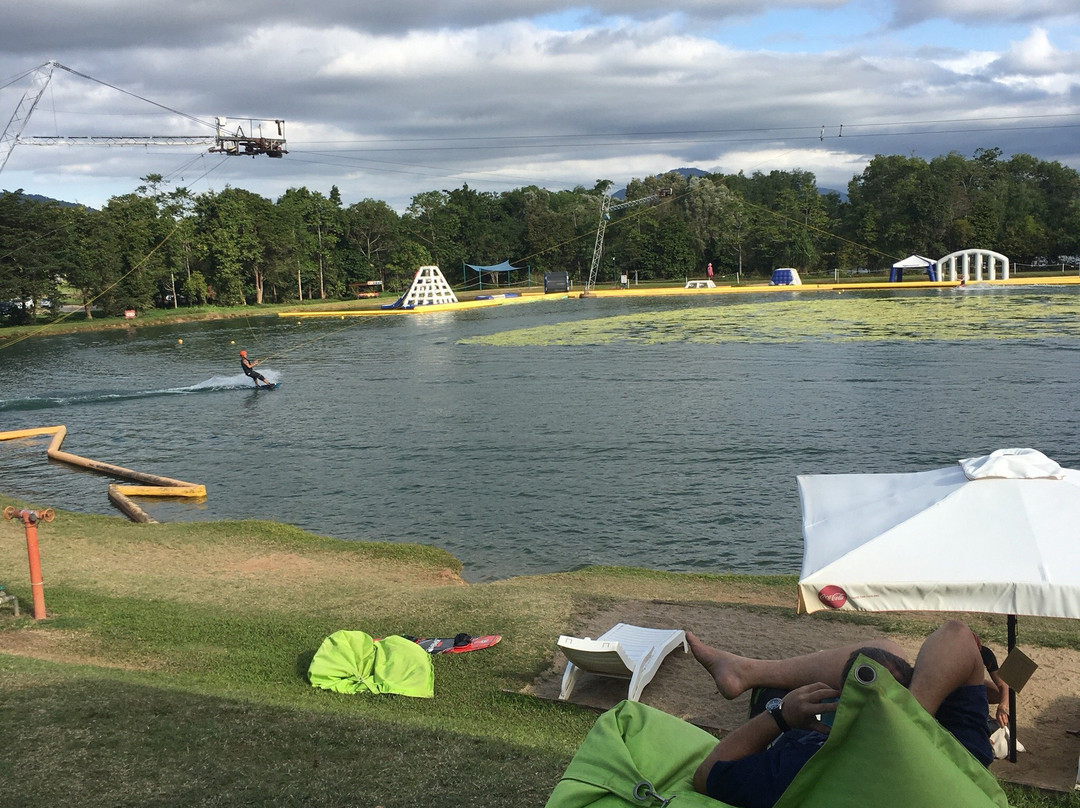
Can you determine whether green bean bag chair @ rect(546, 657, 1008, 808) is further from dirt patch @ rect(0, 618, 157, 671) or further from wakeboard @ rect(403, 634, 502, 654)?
dirt patch @ rect(0, 618, 157, 671)

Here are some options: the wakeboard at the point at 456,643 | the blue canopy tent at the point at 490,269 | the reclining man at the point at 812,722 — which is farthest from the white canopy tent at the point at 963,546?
the blue canopy tent at the point at 490,269

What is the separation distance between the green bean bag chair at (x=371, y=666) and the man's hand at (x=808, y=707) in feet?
15.6

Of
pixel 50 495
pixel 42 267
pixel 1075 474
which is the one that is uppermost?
Answer: pixel 42 267

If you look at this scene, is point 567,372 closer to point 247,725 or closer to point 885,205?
point 247,725

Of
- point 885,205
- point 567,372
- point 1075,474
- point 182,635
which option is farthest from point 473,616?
point 885,205

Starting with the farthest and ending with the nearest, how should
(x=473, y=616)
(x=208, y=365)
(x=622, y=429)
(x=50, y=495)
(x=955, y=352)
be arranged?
(x=208, y=365) < (x=955, y=352) < (x=622, y=429) < (x=50, y=495) < (x=473, y=616)

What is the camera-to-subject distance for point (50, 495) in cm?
2058

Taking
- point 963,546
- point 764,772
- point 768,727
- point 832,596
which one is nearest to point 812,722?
point 768,727

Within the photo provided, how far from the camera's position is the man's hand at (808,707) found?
3.67 metres

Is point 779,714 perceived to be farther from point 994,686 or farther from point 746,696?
point 746,696

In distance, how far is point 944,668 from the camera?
13.5ft

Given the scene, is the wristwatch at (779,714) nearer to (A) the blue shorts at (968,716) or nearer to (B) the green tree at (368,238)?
(A) the blue shorts at (968,716)

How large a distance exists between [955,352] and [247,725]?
113ft

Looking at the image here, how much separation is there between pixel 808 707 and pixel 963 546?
3.61m
